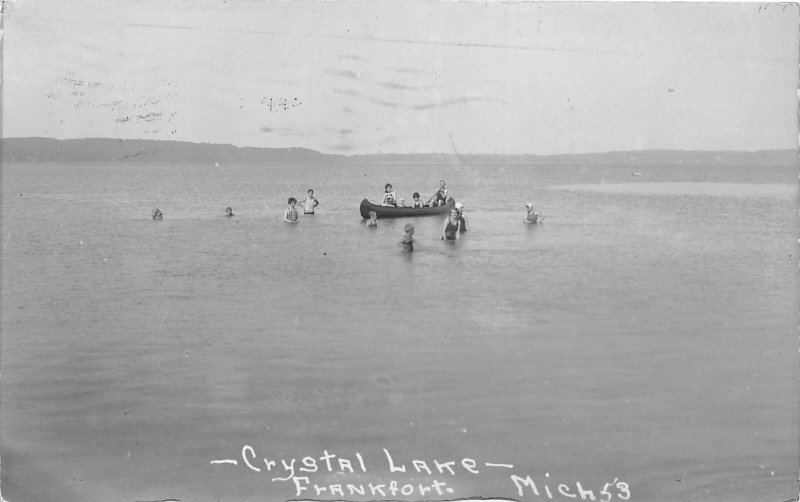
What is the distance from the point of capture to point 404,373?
9141 mm

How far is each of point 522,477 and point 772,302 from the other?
6748mm

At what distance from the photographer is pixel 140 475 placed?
23.7ft

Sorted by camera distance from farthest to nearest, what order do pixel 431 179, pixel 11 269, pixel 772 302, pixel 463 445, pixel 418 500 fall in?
pixel 431 179 → pixel 11 269 → pixel 772 302 → pixel 463 445 → pixel 418 500

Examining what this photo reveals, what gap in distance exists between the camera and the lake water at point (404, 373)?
7.32 meters

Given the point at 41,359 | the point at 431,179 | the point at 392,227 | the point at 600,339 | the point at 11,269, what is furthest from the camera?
the point at 431,179

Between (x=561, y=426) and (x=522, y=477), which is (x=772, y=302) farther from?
(x=522, y=477)

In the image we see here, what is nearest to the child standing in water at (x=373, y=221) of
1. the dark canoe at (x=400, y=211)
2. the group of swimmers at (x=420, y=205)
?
the group of swimmers at (x=420, y=205)

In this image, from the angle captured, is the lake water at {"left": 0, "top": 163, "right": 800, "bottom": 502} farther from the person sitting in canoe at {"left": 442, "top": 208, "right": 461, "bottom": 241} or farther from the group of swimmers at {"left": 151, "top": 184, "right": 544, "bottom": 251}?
the person sitting in canoe at {"left": 442, "top": 208, "right": 461, "bottom": 241}

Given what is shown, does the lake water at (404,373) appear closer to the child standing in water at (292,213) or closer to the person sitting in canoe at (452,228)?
the person sitting in canoe at (452,228)

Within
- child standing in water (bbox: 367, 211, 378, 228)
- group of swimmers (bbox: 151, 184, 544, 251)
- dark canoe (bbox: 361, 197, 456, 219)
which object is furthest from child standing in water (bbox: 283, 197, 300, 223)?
child standing in water (bbox: 367, 211, 378, 228)

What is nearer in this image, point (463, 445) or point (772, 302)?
point (463, 445)

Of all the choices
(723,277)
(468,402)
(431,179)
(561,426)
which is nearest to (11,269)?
(468,402)

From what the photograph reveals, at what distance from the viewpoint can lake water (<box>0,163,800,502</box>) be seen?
288 inches

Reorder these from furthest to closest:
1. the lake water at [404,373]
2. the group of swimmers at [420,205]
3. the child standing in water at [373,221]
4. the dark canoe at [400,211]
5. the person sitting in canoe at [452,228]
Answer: the dark canoe at [400,211] < the child standing in water at [373,221] < the person sitting in canoe at [452,228] < the group of swimmers at [420,205] < the lake water at [404,373]
